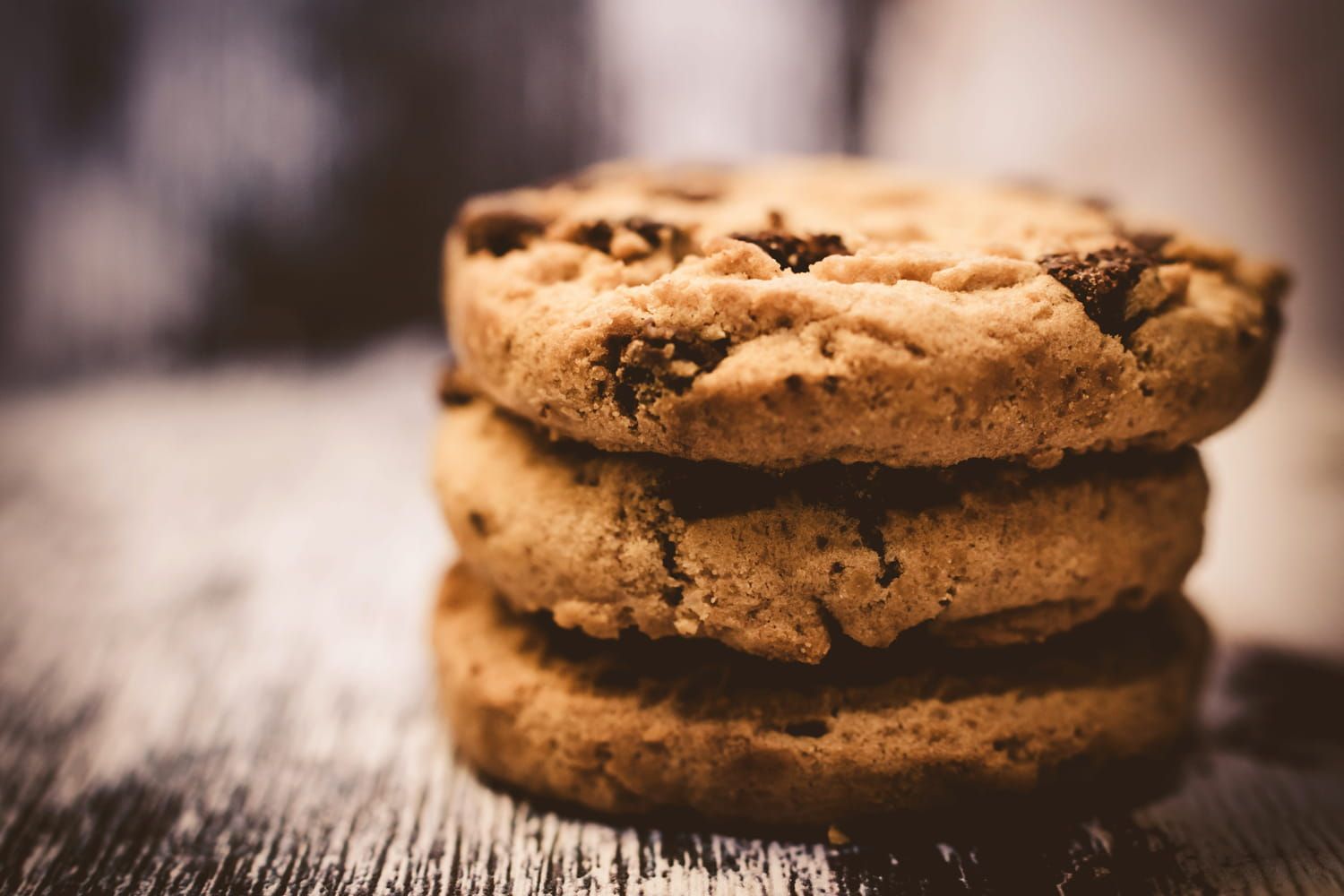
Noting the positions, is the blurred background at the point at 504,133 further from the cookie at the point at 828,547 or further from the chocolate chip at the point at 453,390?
the chocolate chip at the point at 453,390

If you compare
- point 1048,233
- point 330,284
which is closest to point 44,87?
point 330,284

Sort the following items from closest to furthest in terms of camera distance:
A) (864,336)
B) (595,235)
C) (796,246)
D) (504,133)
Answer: (864,336) < (796,246) < (595,235) < (504,133)

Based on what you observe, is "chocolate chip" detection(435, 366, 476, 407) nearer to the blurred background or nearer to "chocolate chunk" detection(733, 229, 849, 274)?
"chocolate chunk" detection(733, 229, 849, 274)

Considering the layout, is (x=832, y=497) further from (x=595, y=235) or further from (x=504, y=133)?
(x=504, y=133)

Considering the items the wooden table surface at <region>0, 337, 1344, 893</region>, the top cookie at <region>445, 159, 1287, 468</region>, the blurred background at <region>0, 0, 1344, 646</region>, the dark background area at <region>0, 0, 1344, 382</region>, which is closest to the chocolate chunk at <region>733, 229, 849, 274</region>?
the top cookie at <region>445, 159, 1287, 468</region>

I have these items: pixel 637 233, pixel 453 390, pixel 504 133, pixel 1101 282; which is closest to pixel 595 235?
pixel 637 233

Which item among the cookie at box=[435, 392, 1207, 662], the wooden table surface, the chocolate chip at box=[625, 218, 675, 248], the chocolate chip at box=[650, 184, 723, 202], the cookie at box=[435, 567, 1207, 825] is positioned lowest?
the wooden table surface

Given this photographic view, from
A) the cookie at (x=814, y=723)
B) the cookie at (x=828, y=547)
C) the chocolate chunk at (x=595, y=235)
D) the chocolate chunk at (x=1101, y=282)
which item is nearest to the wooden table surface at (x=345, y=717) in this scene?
the cookie at (x=814, y=723)
